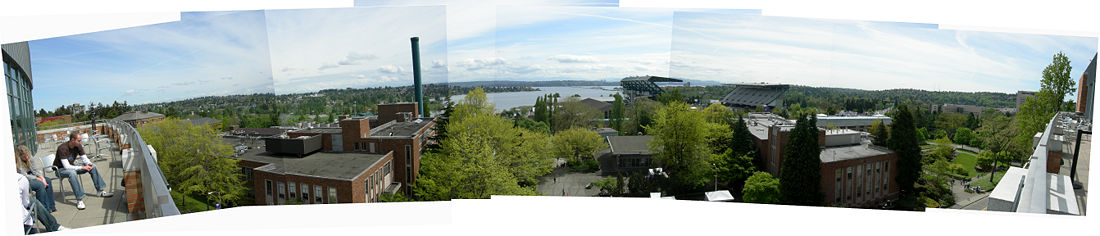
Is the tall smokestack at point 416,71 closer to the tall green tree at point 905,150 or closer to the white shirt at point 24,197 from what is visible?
the white shirt at point 24,197

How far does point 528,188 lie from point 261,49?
18.2 ft

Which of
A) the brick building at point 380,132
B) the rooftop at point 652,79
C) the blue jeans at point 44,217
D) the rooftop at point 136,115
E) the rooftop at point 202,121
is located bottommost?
the blue jeans at point 44,217

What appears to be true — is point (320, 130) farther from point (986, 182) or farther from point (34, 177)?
point (986, 182)

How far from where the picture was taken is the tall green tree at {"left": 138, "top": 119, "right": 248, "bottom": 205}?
8344 mm

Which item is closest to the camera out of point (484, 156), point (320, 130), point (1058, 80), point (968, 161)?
point (1058, 80)

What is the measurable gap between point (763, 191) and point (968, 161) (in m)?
3.60

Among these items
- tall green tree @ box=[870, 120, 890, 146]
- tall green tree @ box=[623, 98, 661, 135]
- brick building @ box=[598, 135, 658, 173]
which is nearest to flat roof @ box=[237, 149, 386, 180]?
brick building @ box=[598, 135, 658, 173]

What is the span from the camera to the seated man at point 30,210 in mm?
6168

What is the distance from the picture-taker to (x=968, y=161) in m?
8.06

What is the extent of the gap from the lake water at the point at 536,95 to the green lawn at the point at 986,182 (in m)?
6.48

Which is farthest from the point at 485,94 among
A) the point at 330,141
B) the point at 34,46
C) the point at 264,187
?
the point at 34,46

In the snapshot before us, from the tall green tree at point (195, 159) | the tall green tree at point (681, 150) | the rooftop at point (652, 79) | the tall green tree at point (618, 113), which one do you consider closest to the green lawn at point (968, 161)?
the tall green tree at point (681, 150)

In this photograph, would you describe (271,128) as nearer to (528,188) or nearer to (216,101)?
(216,101)

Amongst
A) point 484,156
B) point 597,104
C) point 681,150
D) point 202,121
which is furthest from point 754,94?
point 202,121
